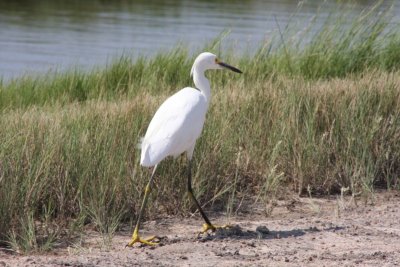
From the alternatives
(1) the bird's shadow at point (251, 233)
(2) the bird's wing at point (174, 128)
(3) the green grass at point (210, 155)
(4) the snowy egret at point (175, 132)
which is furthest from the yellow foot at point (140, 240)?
(2) the bird's wing at point (174, 128)

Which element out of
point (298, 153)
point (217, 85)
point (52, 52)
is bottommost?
point (298, 153)

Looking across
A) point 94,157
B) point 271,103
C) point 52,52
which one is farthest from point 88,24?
point 94,157

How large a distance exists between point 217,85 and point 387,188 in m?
2.89

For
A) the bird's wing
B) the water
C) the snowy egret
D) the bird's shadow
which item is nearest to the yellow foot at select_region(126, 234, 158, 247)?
the snowy egret

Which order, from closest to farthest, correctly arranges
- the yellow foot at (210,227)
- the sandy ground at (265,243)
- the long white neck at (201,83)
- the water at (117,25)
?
1. the sandy ground at (265,243)
2. the yellow foot at (210,227)
3. the long white neck at (201,83)
4. the water at (117,25)

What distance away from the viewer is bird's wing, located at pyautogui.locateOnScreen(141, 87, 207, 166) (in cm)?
514

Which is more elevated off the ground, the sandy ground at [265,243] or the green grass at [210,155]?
the green grass at [210,155]

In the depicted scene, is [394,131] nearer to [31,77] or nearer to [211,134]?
[211,134]

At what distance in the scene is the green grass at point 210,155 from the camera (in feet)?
17.6

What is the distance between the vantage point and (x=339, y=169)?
6.36 meters

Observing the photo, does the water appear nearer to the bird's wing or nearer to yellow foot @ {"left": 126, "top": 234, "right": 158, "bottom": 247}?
the bird's wing

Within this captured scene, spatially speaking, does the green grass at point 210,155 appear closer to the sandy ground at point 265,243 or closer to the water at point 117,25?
the sandy ground at point 265,243

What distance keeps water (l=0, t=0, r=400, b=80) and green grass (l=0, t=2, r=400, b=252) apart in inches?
249

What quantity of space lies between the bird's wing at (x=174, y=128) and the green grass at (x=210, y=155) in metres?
0.46
